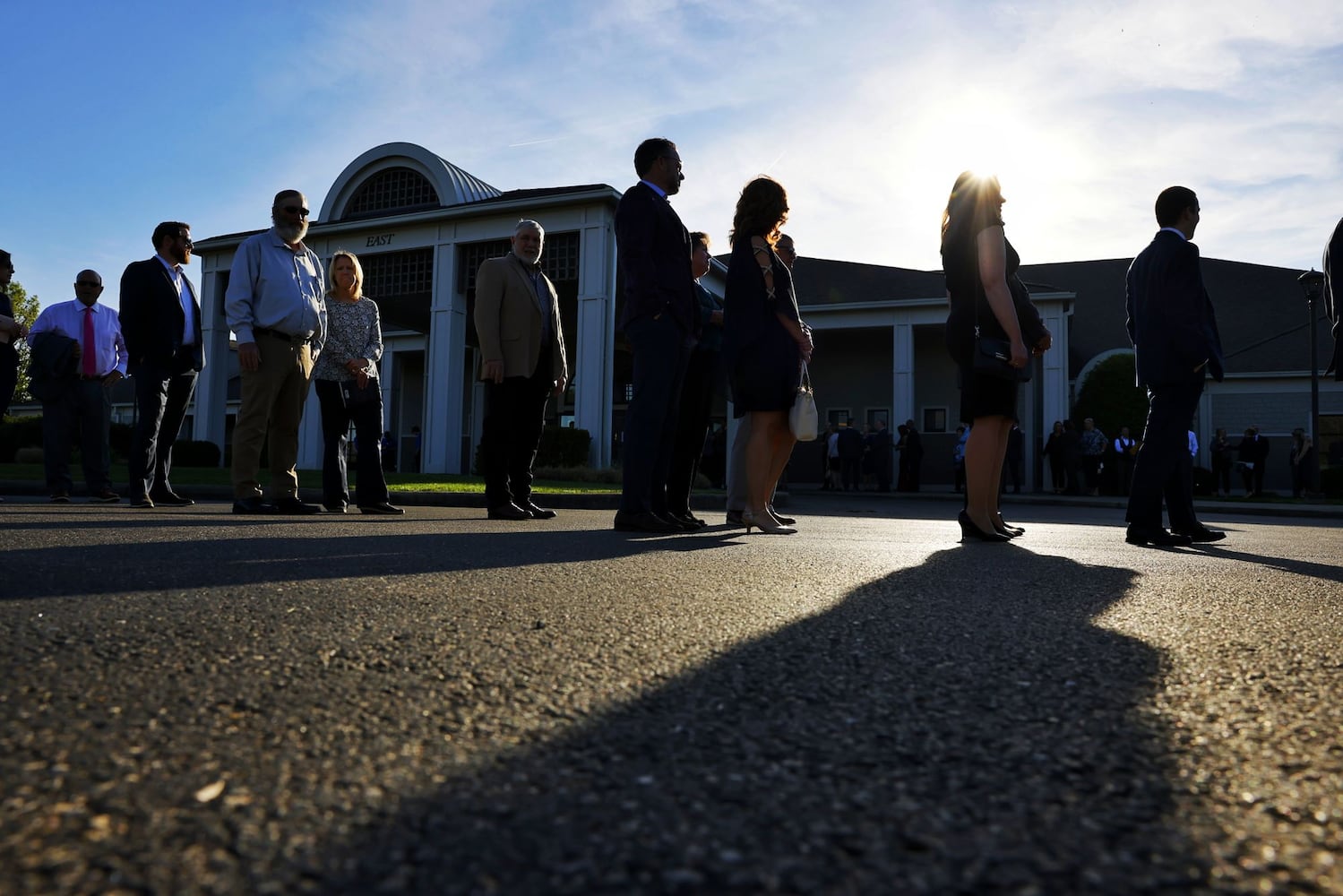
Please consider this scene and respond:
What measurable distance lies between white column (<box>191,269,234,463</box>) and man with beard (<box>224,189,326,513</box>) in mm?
20146

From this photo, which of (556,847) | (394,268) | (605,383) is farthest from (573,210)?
(556,847)

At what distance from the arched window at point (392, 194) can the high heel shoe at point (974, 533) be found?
20.5m

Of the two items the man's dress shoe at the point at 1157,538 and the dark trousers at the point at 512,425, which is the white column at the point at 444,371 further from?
the man's dress shoe at the point at 1157,538

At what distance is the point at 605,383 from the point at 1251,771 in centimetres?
1977

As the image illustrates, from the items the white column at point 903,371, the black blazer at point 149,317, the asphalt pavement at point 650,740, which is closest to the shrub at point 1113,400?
the white column at point 903,371

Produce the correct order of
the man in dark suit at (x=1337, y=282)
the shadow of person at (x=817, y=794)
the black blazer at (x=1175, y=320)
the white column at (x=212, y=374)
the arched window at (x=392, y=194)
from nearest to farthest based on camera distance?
the shadow of person at (x=817, y=794) < the man in dark suit at (x=1337, y=282) < the black blazer at (x=1175, y=320) < the arched window at (x=392, y=194) < the white column at (x=212, y=374)

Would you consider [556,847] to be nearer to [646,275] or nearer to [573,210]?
[646,275]

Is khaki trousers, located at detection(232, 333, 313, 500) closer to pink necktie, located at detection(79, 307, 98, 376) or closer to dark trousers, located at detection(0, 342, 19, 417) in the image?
pink necktie, located at detection(79, 307, 98, 376)

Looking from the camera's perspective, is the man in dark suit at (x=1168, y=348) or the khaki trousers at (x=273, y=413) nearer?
the man in dark suit at (x=1168, y=348)

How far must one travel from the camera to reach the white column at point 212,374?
25036mm

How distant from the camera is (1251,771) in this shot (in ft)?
3.55

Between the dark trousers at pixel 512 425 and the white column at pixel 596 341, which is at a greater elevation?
the white column at pixel 596 341

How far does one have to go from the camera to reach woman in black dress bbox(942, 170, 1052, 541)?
191 inches

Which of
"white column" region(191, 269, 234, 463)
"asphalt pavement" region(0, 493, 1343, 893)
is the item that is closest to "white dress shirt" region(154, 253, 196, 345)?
"asphalt pavement" region(0, 493, 1343, 893)
